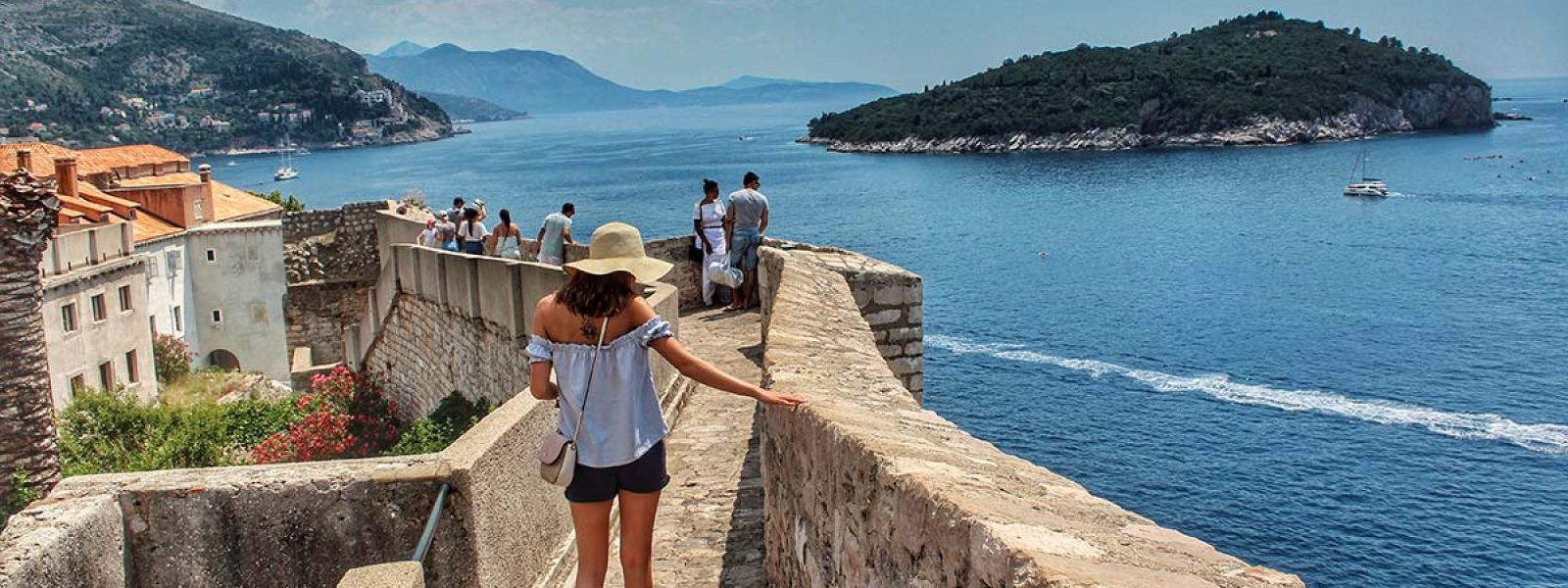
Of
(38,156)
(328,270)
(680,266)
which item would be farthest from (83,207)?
(680,266)

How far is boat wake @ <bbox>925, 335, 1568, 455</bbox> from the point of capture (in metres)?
39.4

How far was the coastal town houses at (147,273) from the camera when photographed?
2997cm

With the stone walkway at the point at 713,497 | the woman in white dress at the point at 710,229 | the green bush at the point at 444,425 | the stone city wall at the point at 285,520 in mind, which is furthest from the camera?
the woman in white dress at the point at 710,229

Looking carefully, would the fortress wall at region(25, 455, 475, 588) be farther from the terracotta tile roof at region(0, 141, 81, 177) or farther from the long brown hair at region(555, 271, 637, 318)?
the terracotta tile roof at region(0, 141, 81, 177)

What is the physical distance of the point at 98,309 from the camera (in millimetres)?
31250

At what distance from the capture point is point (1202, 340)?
51.5 metres

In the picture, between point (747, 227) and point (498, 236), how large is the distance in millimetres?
4604

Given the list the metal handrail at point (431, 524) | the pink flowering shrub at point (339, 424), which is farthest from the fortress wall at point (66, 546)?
the pink flowering shrub at point (339, 424)

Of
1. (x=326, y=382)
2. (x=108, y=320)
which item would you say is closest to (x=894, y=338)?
(x=326, y=382)

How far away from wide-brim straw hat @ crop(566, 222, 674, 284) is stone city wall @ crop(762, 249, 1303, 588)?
77 centimetres

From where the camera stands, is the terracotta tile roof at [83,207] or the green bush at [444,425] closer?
the green bush at [444,425]

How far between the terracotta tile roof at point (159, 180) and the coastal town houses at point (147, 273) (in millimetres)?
56

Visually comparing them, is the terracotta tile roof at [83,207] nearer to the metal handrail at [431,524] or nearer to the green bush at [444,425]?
Answer: the green bush at [444,425]

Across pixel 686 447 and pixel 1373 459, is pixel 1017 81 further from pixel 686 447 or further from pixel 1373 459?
pixel 686 447
